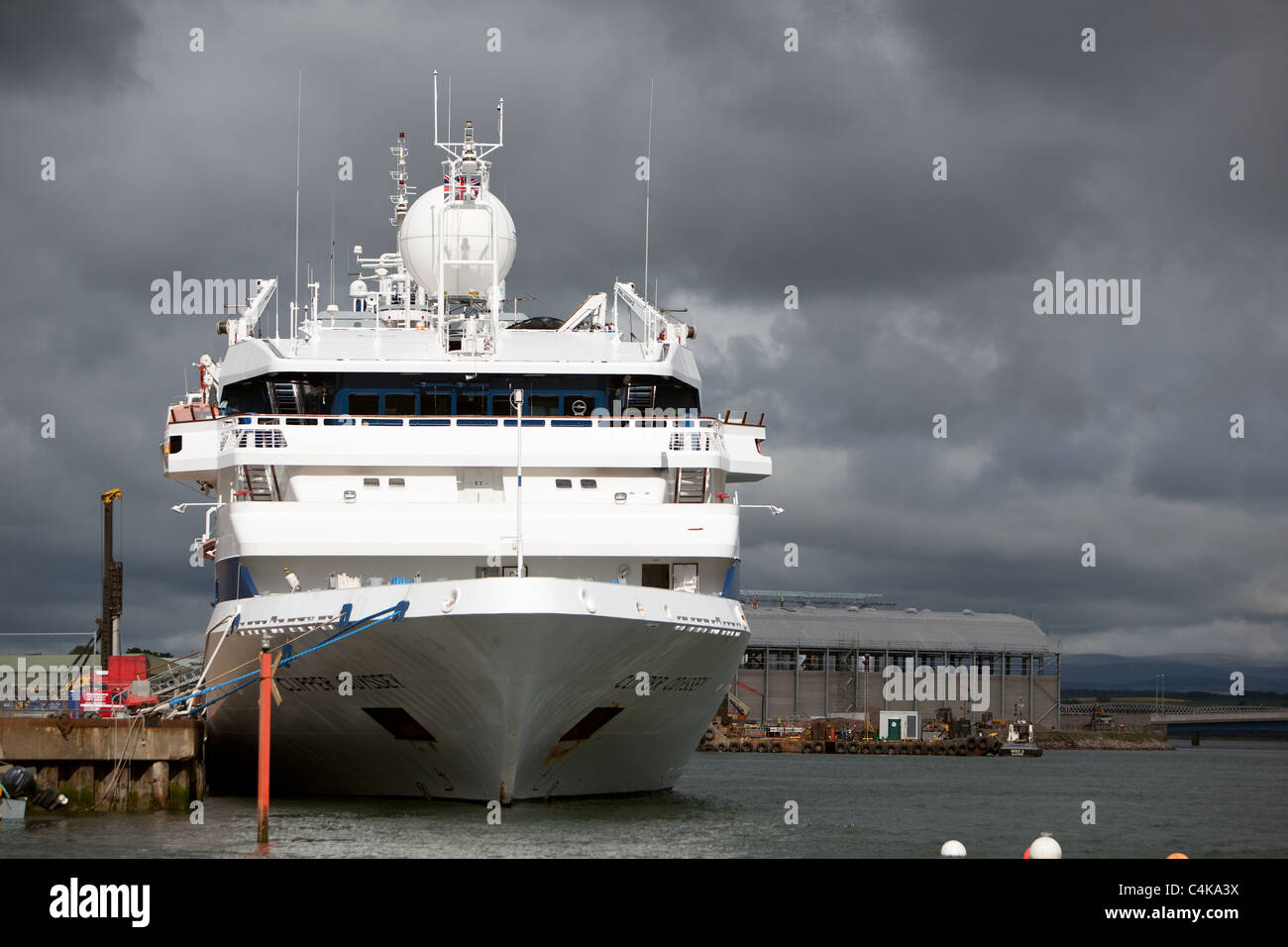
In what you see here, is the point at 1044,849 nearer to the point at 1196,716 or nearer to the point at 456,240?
the point at 456,240

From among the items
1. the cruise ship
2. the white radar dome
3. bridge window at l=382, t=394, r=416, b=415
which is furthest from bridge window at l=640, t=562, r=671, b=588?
the white radar dome

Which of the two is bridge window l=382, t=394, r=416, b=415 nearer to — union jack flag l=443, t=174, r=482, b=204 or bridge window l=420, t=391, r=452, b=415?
bridge window l=420, t=391, r=452, b=415

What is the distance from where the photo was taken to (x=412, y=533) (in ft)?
96.5

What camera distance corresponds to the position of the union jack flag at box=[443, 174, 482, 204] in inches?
1523

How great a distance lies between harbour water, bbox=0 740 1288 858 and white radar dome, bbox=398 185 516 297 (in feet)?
43.7

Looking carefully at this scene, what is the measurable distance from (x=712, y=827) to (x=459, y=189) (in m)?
17.8

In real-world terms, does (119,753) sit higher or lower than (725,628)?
lower

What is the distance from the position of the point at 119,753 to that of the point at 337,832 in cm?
660

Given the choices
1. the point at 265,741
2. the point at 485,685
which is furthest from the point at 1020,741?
the point at 265,741

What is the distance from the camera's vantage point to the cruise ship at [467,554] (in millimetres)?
26297

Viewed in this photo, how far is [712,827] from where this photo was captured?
93.5 feet

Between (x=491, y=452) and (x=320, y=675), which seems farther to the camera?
(x=491, y=452)
